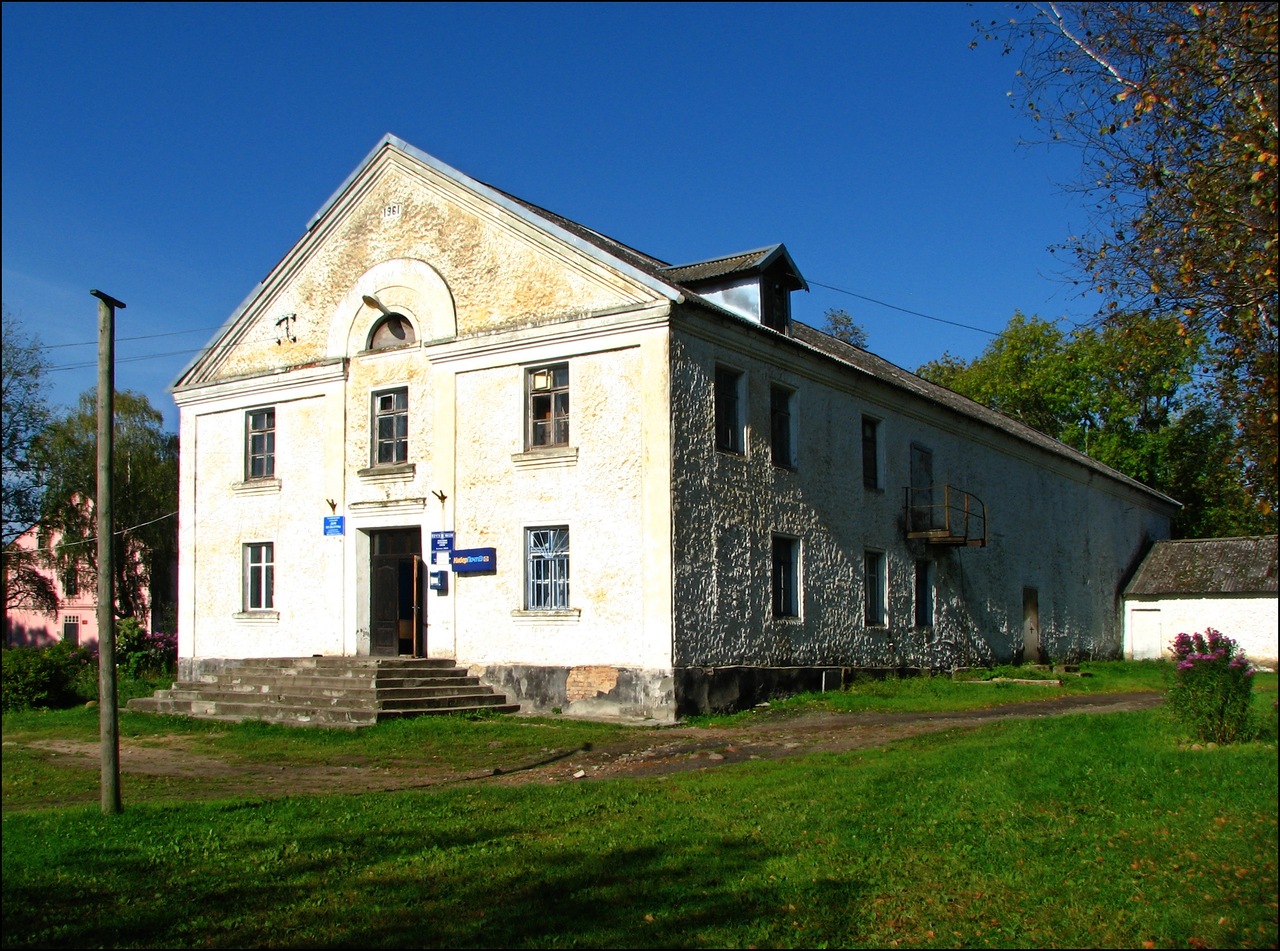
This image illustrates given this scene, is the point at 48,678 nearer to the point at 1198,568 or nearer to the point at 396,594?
the point at 396,594

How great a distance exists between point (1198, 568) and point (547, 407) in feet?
83.1

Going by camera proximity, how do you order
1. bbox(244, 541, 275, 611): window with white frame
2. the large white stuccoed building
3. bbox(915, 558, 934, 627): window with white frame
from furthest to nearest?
1. bbox(915, 558, 934, 627): window with white frame
2. bbox(244, 541, 275, 611): window with white frame
3. the large white stuccoed building

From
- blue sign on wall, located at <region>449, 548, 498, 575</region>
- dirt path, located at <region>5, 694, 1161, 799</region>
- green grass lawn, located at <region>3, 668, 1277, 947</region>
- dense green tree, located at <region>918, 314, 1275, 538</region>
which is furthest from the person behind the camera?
dense green tree, located at <region>918, 314, 1275, 538</region>

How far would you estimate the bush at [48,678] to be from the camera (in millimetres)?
7715

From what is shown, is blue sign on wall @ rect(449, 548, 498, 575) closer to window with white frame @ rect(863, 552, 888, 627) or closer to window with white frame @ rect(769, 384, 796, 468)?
window with white frame @ rect(769, 384, 796, 468)

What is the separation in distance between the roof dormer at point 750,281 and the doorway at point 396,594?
6.82m

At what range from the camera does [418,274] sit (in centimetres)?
2092

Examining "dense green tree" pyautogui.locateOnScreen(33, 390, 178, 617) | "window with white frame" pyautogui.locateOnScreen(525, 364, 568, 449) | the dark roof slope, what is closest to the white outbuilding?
the dark roof slope

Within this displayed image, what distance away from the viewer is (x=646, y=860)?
25.4 feet

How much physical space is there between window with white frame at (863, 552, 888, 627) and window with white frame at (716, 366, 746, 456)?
5.12 m

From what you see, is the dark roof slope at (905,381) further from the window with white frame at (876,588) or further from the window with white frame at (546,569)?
the window with white frame at (546,569)

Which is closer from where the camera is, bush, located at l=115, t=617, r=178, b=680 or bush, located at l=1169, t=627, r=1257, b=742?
bush, located at l=1169, t=627, r=1257, b=742

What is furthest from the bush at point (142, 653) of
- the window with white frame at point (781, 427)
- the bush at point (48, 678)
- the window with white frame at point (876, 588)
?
the window with white frame at point (876, 588)

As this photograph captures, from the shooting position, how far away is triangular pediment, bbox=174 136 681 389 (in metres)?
19.0
